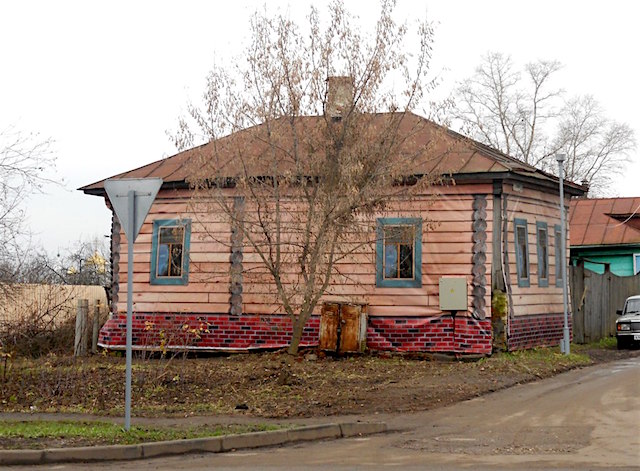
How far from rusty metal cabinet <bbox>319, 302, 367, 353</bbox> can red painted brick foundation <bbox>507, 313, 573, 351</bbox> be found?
10.6 ft

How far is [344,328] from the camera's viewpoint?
2098cm

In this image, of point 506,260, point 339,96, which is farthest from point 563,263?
point 339,96

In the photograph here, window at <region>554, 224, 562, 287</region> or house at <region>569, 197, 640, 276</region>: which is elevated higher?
house at <region>569, 197, 640, 276</region>

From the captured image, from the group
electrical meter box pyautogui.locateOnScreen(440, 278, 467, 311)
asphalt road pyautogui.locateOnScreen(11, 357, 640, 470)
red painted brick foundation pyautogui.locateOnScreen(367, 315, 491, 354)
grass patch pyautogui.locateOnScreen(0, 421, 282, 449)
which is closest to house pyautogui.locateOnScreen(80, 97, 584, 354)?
red painted brick foundation pyautogui.locateOnScreen(367, 315, 491, 354)

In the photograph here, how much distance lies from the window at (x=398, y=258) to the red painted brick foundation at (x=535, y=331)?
243 cm

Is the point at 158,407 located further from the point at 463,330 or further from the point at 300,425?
the point at 463,330

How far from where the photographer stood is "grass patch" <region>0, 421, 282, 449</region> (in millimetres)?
10625

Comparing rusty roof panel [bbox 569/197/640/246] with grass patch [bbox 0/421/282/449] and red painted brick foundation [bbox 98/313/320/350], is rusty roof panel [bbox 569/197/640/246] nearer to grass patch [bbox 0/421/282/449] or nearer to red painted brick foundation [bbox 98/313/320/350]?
red painted brick foundation [bbox 98/313/320/350]

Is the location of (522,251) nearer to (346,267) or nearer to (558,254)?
(558,254)

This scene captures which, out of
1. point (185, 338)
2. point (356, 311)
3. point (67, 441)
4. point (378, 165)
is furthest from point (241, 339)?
point (67, 441)

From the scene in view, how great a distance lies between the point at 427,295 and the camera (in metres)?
21.1

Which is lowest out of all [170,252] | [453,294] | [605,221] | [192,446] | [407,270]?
[192,446]

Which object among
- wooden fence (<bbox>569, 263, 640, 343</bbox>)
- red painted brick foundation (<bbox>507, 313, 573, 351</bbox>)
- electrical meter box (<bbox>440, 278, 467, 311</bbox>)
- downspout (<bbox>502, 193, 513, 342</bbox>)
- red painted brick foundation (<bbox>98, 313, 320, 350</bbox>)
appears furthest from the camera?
wooden fence (<bbox>569, 263, 640, 343</bbox>)

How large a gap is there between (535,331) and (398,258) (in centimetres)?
391
